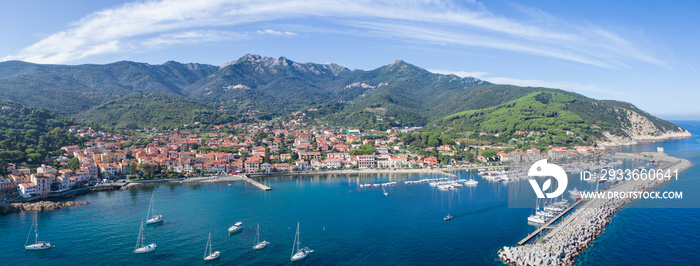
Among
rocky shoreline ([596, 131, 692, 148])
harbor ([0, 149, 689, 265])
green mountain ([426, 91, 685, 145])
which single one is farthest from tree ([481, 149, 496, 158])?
rocky shoreline ([596, 131, 692, 148])

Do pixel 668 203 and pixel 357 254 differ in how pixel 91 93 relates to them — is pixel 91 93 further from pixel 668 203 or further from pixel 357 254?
pixel 668 203

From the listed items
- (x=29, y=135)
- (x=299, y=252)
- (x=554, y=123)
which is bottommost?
(x=299, y=252)

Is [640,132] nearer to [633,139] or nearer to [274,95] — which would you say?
[633,139]

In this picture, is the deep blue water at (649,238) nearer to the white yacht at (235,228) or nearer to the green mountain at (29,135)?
the white yacht at (235,228)

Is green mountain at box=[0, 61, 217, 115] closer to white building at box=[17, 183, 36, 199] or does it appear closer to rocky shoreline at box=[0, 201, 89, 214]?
white building at box=[17, 183, 36, 199]

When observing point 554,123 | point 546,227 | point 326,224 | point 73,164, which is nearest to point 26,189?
point 73,164

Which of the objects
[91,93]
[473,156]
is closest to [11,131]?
[473,156]
